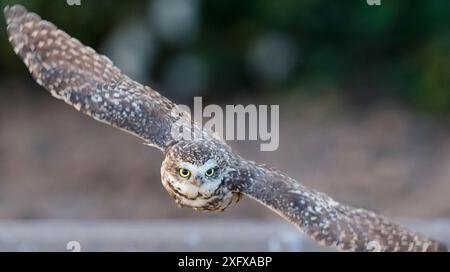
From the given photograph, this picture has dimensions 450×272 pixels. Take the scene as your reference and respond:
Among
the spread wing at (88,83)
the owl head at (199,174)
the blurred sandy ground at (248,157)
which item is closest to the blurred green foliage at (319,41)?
the blurred sandy ground at (248,157)

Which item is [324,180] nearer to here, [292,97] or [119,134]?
[292,97]

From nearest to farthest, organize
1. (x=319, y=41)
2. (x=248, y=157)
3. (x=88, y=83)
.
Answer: (x=88, y=83), (x=248, y=157), (x=319, y=41)

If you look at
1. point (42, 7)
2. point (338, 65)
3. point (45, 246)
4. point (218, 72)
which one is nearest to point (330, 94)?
point (338, 65)

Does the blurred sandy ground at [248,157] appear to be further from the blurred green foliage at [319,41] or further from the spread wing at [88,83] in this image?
the spread wing at [88,83]

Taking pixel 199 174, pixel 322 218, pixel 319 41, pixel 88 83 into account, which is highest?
pixel 319 41

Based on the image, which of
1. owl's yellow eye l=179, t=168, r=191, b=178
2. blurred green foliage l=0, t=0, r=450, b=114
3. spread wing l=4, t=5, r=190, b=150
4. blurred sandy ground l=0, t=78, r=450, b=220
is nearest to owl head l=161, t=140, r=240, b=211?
owl's yellow eye l=179, t=168, r=191, b=178

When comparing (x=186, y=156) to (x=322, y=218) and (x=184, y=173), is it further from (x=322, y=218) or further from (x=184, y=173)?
(x=322, y=218)

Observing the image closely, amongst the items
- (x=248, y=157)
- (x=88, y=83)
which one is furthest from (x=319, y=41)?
(x=88, y=83)

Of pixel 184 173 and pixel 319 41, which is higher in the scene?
pixel 319 41
